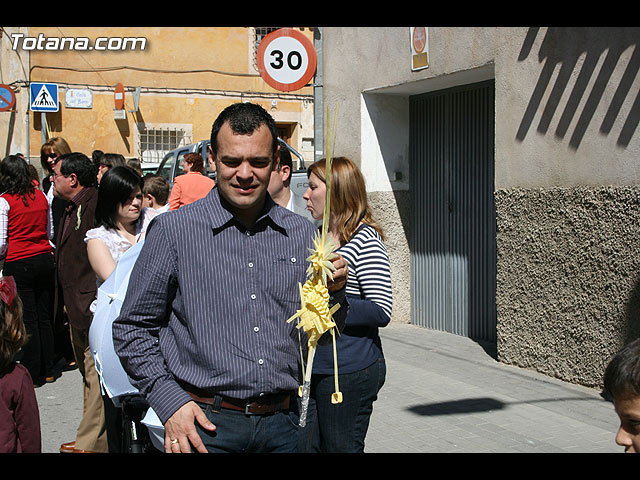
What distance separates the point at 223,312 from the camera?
2.47m

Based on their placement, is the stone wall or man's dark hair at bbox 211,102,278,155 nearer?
man's dark hair at bbox 211,102,278,155

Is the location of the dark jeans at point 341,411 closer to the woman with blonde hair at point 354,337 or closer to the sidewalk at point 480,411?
the woman with blonde hair at point 354,337

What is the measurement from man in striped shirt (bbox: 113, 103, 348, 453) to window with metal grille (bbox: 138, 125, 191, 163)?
22397 mm

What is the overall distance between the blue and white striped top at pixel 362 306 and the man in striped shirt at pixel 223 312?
71cm

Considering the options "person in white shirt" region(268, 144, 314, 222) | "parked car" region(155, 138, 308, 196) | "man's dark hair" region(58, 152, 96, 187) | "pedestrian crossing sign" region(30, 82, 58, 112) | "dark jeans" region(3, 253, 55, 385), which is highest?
"pedestrian crossing sign" region(30, 82, 58, 112)

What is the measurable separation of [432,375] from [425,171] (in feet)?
9.94

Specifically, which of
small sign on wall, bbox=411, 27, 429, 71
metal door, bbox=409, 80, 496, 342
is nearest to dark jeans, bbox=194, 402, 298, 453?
metal door, bbox=409, 80, 496, 342

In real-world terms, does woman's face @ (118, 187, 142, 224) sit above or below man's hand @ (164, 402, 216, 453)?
above

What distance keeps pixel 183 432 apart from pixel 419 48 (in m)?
6.58

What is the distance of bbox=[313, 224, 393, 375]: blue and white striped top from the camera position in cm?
330

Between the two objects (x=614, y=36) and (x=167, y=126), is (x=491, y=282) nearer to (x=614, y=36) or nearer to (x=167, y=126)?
(x=614, y=36)

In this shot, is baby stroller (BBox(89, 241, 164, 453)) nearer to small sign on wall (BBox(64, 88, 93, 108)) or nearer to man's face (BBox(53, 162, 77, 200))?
man's face (BBox(53, 162, 77, 200))

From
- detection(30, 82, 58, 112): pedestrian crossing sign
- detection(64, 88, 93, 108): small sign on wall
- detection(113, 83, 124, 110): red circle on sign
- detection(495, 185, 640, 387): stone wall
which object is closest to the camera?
detection(495, 185, 640, 387): stone wall
